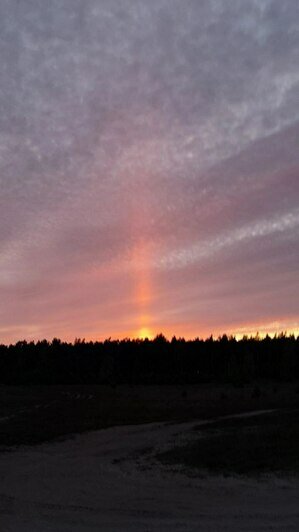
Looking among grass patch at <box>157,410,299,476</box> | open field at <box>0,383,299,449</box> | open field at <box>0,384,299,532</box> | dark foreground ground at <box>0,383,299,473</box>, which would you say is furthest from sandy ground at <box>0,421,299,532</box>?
open field at <box>0,383,299,449</box>

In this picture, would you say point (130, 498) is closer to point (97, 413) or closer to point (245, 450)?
point (245, 450)

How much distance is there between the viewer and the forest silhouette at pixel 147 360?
11000 centimetres

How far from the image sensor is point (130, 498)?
50.2 feet

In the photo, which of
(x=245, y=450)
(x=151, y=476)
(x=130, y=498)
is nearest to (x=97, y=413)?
(x=245, y=450)

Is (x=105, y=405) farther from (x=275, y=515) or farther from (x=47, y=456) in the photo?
(x=275, y=515)

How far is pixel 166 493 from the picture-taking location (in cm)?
1605

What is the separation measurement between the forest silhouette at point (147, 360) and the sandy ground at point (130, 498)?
81.8 metres

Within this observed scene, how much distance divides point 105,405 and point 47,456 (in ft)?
104

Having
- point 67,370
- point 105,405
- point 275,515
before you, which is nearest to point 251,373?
point 67,370

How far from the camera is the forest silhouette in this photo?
110 meters

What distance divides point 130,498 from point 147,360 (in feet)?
379

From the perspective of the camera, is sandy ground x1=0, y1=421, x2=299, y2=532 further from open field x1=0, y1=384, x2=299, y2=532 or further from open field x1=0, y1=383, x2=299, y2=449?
open field x1=0, y1=383, x2=299, y2=449

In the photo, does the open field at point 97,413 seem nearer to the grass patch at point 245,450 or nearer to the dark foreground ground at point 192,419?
the dark foreground ground at point 192,419

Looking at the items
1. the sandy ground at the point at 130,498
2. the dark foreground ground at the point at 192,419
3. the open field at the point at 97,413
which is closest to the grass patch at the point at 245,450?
the dark foreground ground at the point at 192,419
